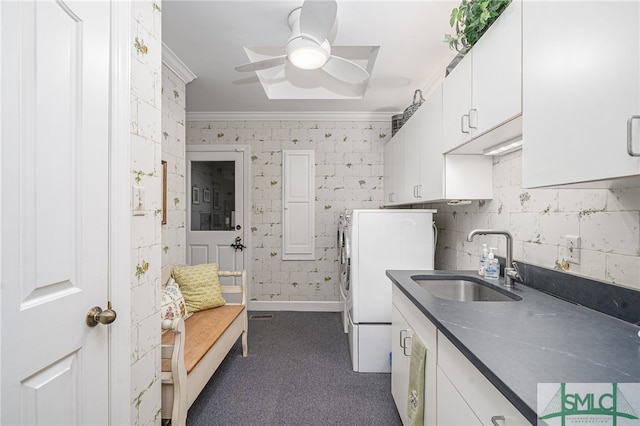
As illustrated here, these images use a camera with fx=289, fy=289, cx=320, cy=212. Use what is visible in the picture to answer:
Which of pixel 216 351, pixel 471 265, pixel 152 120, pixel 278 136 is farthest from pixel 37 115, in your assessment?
pixel 278 136

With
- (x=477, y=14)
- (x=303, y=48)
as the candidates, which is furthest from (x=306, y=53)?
(x=477, y=14)

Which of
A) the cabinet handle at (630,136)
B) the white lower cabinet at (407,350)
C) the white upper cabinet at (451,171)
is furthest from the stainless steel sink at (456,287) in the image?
the cabinet handle at (630,136)

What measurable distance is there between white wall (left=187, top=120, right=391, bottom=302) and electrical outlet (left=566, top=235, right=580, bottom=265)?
8.17 ft

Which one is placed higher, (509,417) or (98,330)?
(98,330)

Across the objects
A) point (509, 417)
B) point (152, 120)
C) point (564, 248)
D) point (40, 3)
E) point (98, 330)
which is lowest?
point (509, 417)

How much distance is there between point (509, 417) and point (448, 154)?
1.41 meters

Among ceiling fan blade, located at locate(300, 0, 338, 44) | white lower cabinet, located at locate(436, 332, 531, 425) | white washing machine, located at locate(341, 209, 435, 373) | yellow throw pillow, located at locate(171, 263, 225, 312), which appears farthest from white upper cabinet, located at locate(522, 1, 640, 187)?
yellow throw pillow, located at locate(171, 263, 225, 312)

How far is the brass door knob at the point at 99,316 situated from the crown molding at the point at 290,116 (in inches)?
126

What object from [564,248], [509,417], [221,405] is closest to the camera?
[509,417]

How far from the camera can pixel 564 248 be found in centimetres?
136

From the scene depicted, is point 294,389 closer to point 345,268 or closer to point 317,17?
point 345,268

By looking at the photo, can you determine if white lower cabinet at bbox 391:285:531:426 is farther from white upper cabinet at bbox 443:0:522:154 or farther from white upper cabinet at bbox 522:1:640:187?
white upper cabinet at bbox 443:0:522:154

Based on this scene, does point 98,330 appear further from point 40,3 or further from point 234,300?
point 234,300

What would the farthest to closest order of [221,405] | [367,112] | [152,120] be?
1. [367,112]
2. [221,405]
3. [152,120]
